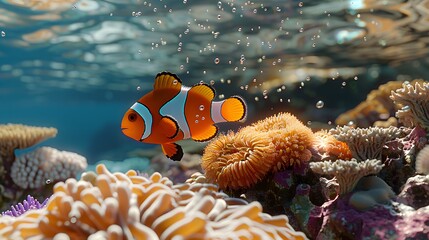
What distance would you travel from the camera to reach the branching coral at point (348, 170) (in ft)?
8.84

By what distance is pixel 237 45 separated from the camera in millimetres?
15969

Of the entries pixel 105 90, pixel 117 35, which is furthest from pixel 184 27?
pixel 105 90

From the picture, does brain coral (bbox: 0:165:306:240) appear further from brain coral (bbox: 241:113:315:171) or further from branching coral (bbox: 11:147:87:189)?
branching coral (bbox: 11:147:87:189)

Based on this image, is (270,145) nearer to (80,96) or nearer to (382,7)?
(382,7)

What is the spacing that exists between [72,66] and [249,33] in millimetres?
11450

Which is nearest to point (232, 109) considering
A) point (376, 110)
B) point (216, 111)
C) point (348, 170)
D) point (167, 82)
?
point (216, 111)

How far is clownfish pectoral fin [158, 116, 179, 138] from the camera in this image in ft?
9.67

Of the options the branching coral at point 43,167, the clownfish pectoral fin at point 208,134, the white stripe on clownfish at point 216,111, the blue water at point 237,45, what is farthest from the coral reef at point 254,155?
the blue water at point 237,45

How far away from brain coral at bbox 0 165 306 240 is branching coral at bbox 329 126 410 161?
1.12 metres

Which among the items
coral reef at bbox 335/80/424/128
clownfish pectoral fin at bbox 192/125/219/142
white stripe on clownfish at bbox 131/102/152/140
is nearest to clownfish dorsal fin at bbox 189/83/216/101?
Result: clownfish pectoral fin at bbox 192/125/219/142

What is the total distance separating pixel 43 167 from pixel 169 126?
5027 millimetres

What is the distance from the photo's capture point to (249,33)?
14172mm

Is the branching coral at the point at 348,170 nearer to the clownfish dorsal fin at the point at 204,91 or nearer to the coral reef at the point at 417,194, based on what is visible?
the coral reef at the point at 417,194

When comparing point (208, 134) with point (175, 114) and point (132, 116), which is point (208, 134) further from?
point (132, 116)
